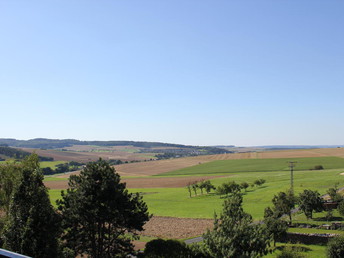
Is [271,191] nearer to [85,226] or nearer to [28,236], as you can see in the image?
[85,226]

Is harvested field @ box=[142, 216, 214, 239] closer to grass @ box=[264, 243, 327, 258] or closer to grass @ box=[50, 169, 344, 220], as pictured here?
grass @ box=[50, 169, 344, 220]

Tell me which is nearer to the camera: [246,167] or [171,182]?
[171,182]

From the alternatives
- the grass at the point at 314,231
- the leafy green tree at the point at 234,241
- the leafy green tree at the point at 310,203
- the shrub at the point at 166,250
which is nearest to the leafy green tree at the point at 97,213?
the shrub at the point at 166,250

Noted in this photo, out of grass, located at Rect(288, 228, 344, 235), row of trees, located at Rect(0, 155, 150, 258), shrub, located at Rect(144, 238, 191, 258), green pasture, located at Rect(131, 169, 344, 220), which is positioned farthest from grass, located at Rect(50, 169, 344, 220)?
row of trees, located at Rect(0, 155, 150, 258)

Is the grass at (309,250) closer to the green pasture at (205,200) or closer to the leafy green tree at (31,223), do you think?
the green pasture at (205,200)

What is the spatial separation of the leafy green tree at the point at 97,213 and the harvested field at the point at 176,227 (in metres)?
18.9

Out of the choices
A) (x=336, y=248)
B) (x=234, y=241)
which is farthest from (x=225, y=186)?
(x=234, y=241)

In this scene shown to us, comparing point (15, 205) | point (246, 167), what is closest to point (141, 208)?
point (15, 205)

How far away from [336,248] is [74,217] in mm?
23871

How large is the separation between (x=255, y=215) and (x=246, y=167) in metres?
88.5

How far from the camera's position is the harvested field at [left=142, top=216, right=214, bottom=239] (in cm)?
4544

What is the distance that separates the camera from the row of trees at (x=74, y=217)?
20.7 meters

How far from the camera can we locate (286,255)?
25.8 meters

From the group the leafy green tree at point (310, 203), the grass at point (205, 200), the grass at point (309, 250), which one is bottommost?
the grass at point (205, 200)
